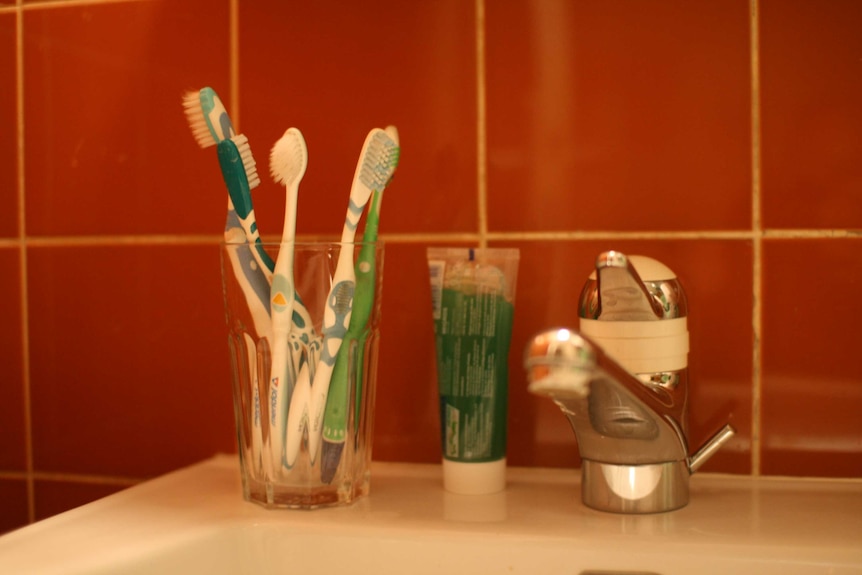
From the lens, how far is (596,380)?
0.48 meters

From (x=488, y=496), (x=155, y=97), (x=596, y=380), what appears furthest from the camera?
(x=155, y=97)

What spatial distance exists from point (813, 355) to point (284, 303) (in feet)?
1.12

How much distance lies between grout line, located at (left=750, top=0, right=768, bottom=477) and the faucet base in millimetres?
86

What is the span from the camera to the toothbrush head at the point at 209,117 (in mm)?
530

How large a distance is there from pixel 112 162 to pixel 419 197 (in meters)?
0.25

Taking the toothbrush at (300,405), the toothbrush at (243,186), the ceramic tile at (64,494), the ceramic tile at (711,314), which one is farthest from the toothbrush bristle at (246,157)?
the ceramic tile at (64,494)

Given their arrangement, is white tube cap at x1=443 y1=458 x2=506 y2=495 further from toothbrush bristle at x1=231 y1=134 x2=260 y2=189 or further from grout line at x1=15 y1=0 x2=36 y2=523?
grout line at x1=15 y1=0 x2=36 y2=523

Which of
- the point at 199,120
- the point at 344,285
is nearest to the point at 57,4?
the point at 199,120

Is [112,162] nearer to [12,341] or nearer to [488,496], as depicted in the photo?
[12,341]

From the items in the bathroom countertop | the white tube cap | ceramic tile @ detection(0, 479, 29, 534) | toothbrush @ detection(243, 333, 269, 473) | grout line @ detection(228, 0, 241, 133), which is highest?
grout line @ detection(228, 0, 241, 133)

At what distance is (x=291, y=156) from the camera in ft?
1.80

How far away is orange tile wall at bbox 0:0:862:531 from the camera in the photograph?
0.59 meters

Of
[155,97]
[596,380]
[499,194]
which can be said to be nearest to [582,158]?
[499,194]

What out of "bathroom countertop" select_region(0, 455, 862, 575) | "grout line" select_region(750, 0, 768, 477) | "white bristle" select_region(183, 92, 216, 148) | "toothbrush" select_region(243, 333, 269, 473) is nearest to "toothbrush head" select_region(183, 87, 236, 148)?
"white bristle" select_region(183, 92, 216, 148)
